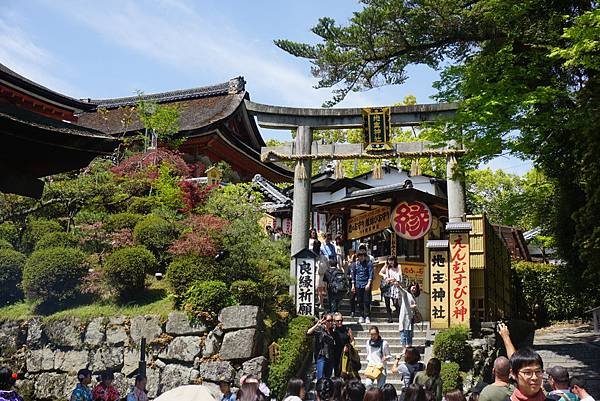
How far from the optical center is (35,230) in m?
17.8

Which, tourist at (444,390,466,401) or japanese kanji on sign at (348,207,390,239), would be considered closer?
tourist at (444,390,466,401)

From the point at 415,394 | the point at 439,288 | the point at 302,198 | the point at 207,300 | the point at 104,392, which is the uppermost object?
the point at 302,198

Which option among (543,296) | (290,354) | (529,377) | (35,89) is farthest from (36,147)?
(543,296)

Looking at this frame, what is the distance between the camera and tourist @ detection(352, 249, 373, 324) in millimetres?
15992

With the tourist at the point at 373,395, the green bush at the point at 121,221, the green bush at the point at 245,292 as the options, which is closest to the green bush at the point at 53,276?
the green bush at the point at 121,221

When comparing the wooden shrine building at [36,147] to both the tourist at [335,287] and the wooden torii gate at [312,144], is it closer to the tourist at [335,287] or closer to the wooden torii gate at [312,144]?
the tourist at [335,287]

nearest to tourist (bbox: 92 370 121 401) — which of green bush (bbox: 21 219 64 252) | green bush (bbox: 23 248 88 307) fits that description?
green bush (bbox: 23 248 88 307)

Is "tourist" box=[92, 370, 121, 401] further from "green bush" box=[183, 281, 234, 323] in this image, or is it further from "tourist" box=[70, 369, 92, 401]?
"green bush" box=[183, 281, 234, 323]

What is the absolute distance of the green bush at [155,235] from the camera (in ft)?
54.6

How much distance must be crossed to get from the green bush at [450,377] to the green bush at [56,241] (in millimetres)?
10083

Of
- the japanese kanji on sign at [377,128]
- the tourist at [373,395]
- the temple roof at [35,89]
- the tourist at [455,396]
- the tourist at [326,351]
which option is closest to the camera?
the tourist at [373,395]

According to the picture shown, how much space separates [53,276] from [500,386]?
1309 cm

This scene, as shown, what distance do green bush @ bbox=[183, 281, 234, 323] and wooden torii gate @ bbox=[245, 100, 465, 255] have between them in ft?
13.1

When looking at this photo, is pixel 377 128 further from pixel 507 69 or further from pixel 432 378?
pixel 432 378
